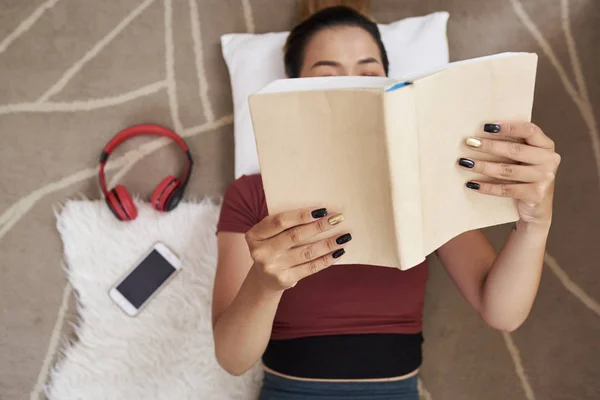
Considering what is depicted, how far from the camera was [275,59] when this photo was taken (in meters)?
1.00

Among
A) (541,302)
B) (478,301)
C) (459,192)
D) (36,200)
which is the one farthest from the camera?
(36,200)

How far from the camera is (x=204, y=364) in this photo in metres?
0.98

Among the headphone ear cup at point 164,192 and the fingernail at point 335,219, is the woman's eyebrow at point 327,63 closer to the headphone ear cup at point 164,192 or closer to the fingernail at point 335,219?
the fingernail at point 335,219

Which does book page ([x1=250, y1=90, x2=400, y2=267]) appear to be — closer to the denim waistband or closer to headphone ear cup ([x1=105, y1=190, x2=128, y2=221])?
the denim waistband

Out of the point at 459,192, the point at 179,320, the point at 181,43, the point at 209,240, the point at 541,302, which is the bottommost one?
the point at 541,302

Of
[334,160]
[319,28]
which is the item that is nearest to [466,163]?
[334,160]

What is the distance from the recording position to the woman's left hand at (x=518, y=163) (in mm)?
539

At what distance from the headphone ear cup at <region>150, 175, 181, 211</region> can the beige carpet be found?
0.06 m

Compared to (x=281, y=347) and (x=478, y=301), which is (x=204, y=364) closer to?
(x=281, y=347)

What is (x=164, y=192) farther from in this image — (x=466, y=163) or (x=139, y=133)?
(x=466, y=163)

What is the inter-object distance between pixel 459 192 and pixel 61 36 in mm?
1019

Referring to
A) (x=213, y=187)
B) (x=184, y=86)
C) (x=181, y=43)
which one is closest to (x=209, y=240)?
(x=213, y=187)

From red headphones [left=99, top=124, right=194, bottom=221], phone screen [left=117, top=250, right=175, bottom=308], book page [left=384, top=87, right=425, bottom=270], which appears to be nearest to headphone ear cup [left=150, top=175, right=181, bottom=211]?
red headphones [left=99, top=124, right=194, bottom=221]

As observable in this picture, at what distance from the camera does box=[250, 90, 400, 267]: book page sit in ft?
1.57
